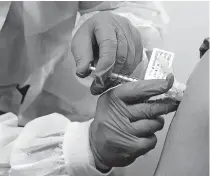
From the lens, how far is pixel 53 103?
1034 mm

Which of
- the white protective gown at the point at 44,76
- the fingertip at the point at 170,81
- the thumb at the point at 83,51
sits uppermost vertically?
the fingertip at the point at 170,81

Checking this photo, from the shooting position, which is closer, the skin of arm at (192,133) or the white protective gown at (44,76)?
the skin of arm at (192,133)

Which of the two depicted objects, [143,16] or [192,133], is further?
[143,16]

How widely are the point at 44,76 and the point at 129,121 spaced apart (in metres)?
0.39

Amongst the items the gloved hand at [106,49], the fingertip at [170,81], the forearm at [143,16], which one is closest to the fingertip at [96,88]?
the gloved hand at [106,49]

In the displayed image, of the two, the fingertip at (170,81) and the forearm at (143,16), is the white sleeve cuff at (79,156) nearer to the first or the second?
the fingertip at (170,81)

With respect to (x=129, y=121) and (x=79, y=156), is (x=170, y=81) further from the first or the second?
(x=79, y=156)

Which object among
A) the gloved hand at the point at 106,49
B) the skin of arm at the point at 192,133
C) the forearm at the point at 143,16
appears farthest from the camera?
the forearm at the point at 143,16

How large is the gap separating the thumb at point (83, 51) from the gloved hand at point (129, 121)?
0.07 m

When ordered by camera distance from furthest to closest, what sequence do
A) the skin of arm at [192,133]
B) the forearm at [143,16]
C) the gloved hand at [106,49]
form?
the forearm at [143,16] → the gloved hand at [106,49] → the skin of arm at [192,133]

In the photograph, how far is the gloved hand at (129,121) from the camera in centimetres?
63

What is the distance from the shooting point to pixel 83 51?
27.9 inches

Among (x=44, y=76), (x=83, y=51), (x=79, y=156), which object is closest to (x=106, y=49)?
(x=83, y=51)

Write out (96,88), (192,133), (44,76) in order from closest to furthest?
1. (192,133)
2. (96,88)
3. (44,76)
